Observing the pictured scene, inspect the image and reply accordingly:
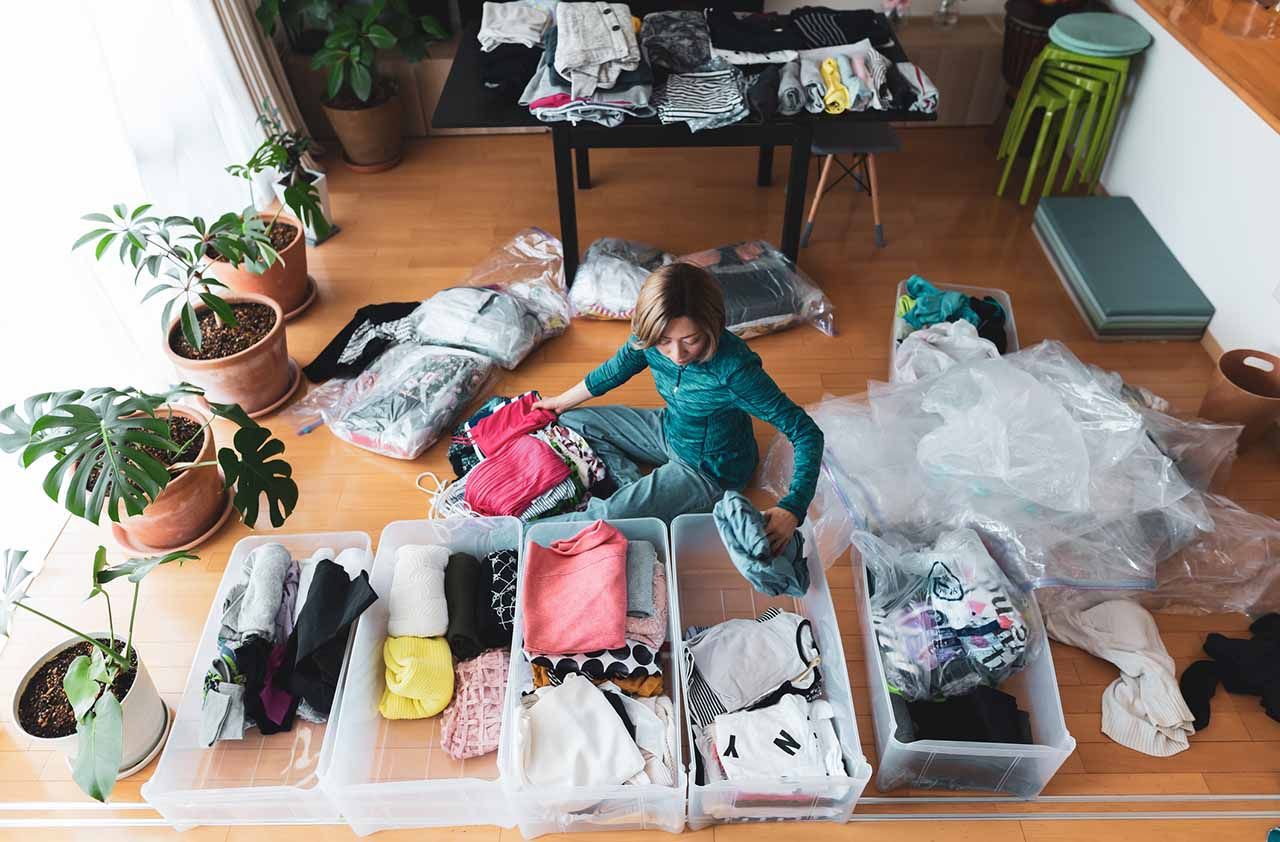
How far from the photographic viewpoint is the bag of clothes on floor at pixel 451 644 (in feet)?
6.40

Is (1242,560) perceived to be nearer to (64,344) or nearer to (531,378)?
(531,378)

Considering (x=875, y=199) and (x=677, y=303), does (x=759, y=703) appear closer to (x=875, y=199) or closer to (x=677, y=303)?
(x=677, y=303)

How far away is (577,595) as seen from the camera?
1970 millimetres

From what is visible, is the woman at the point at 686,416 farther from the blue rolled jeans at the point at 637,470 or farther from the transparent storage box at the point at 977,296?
the transparent storage box at the point at 977,296

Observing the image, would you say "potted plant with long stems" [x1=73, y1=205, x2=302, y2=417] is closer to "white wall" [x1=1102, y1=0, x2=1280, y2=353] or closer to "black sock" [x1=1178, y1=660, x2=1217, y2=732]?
"black sock" [x1=1178, y1=660, x2=1217, y2=732]

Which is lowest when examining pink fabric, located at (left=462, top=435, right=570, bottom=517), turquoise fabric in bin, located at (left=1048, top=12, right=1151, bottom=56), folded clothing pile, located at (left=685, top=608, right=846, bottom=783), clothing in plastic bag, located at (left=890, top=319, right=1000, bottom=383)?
folded clothing pile, located at (left=685, top=608, right=846, bottom=783)

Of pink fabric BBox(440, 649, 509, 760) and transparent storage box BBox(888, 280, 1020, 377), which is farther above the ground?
transparent storage box BBox(888, 280, 1020, 377)

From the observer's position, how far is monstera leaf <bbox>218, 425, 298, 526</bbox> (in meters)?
1.97

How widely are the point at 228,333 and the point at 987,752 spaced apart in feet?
7.44

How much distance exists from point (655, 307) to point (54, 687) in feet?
4.91

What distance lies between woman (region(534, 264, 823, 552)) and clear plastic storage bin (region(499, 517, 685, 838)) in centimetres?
29

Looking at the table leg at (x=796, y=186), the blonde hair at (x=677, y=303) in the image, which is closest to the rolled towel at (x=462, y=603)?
the blonde hair at (x=677, y=303)

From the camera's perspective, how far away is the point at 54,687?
6.15ft

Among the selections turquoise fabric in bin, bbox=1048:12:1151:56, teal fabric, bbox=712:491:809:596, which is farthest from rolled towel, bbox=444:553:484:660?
turquoise fabric in bin, bbox=1048:12:1151:56
